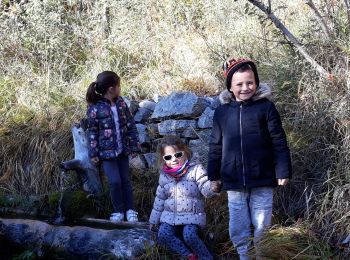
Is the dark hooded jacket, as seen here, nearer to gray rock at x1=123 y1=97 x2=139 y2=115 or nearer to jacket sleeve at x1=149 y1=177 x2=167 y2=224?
jacket sleeve at x1=149 y1=177 x2=167 y2=224

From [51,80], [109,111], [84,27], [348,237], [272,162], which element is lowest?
[348,237]

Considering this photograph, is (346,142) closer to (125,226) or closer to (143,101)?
(125,226)

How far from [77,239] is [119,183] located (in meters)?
0.77

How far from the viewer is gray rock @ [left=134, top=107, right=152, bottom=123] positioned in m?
6.29

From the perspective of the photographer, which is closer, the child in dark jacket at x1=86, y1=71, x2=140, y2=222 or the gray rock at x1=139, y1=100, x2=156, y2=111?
the child in dark jacket at x1=86, y1=71, x2=140, y2=222

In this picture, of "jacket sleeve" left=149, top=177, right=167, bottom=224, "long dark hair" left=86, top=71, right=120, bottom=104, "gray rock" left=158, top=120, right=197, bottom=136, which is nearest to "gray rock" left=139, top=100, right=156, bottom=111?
"gray rock" left=158, top=120, right=197, bottom=136

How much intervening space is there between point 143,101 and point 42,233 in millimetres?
2182

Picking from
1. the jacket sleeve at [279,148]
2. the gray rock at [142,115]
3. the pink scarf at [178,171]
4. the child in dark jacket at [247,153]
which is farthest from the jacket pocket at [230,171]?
the gray rock at [142,115]

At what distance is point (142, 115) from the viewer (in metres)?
6.30

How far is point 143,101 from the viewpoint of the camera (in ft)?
21.2

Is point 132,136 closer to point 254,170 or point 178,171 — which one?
point 178,171

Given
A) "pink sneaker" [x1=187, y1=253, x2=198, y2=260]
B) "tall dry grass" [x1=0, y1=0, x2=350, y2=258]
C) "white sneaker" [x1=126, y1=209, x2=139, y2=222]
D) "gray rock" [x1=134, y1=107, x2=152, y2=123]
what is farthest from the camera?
"gray rock" [x1=134, y1=107, x2=152, y2=123]

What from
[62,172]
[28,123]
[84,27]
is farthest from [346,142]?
[84,27]

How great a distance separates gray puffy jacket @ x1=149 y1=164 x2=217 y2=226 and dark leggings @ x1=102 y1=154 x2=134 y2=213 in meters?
0.86
